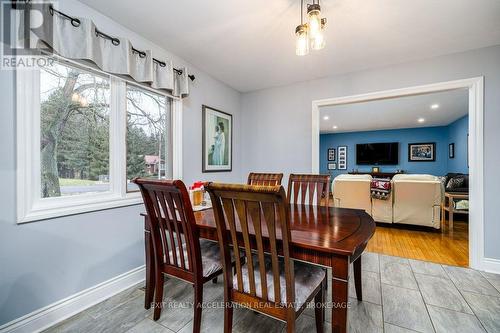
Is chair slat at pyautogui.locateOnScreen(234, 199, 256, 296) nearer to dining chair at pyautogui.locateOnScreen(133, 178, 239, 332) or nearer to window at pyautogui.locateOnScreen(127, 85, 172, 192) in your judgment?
dining chair at pyautogui.locateOnScreen(133, 178, 239, 332)

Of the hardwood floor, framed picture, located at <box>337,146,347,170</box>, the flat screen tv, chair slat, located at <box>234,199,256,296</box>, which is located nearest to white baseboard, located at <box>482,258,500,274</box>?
the hardwood floor

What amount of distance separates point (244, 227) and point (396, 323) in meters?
1.40

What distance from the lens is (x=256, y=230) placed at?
3.35 ft

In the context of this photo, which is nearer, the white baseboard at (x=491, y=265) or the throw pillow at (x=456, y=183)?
the white baseboard at (x=491, y=265)

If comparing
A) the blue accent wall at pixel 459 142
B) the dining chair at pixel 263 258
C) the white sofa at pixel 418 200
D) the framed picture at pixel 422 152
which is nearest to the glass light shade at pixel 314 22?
the dining chair at pixel 263 258

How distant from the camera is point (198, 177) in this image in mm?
2881

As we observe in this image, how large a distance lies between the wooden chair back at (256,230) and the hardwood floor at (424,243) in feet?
7.67

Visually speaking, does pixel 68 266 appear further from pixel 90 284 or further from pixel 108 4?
pixel 108 4

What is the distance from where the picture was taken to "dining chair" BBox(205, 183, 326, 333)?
0.95m

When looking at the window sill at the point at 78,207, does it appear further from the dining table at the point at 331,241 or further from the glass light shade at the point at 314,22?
the glass light shade at the point at 314,22

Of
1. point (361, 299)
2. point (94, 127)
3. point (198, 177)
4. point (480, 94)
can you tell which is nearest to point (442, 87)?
point (480, 94)

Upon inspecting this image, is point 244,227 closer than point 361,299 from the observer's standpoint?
Yes

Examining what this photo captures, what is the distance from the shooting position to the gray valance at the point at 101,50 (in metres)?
1.46

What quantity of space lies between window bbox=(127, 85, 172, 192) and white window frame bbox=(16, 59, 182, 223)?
0.11 metres
